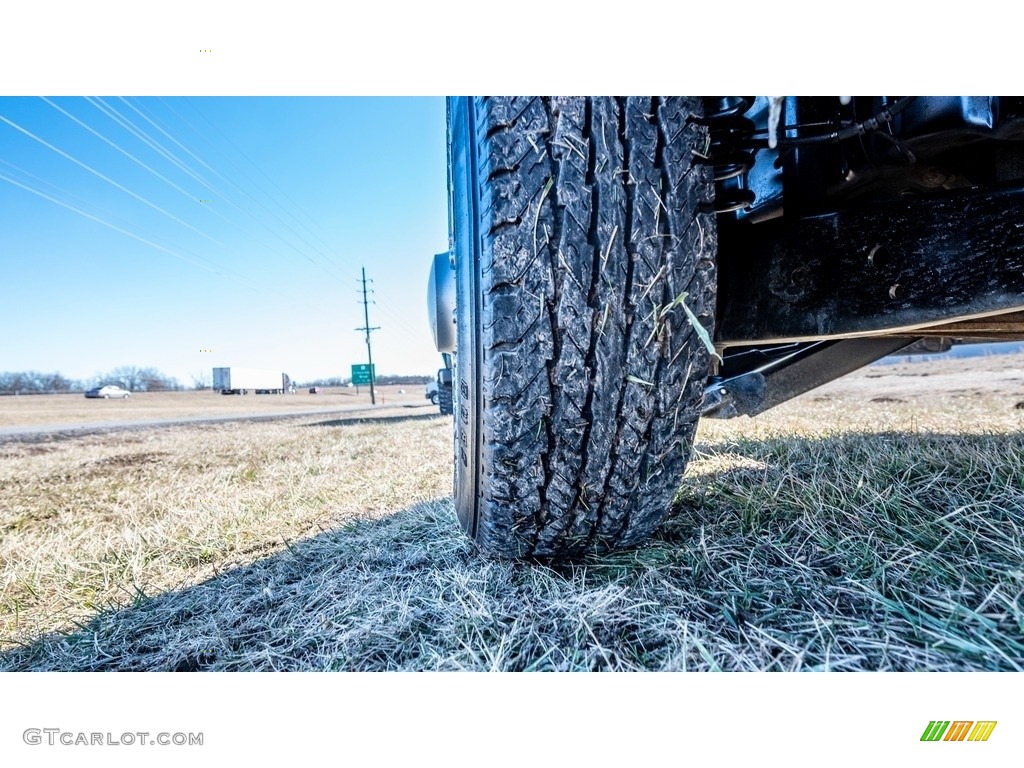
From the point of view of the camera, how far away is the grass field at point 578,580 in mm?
504

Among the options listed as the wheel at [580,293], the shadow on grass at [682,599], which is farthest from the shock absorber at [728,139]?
the shadow on grass at [682,599]

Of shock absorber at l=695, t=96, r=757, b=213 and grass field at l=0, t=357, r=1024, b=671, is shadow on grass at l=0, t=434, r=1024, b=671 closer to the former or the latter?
grass field at l=0, t=357, r=1024, b=671

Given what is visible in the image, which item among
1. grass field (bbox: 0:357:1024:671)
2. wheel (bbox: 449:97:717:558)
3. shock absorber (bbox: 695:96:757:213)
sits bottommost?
grass field (bbox: 0:357:1024:671)

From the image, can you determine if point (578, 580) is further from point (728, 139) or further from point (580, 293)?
point (728, 139)

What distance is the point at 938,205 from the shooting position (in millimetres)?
565

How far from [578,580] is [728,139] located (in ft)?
2.06

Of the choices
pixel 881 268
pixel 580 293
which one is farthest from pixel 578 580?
pixel 881 268

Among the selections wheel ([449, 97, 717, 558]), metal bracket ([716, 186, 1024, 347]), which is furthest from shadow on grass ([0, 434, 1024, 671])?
metal bracket ([716, 186, 1024, 347])

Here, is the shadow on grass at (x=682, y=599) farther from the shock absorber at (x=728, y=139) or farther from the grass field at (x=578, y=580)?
the shock absorber at (x=728, y=139)

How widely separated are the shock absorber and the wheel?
0.03m

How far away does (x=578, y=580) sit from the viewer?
660 millimetres

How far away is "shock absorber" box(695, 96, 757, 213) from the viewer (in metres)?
0.56

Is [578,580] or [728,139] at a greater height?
[728,139]
